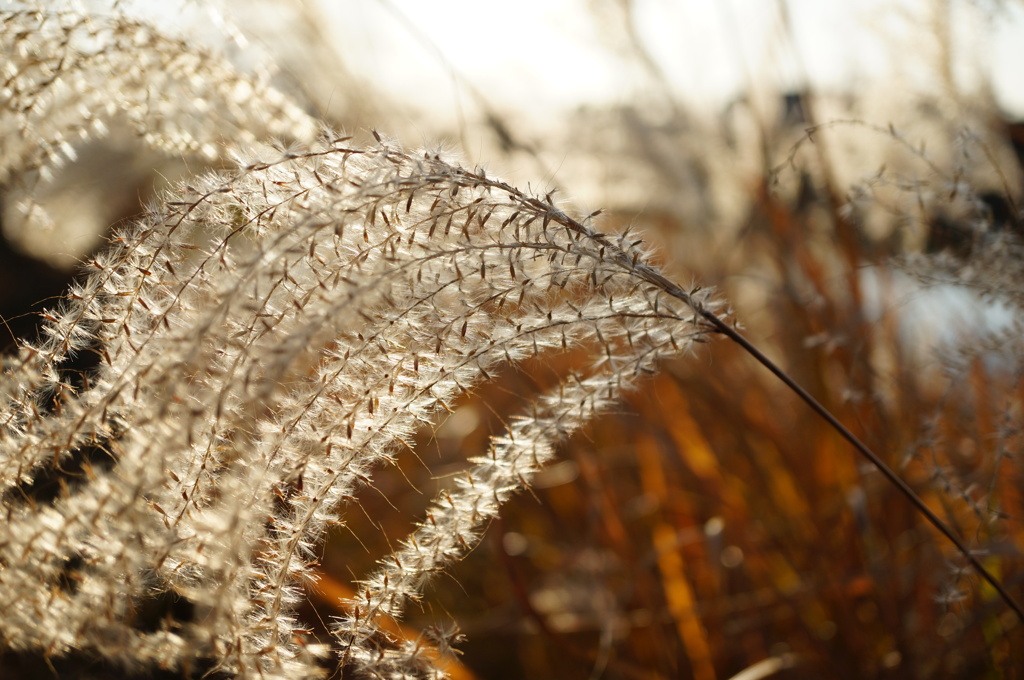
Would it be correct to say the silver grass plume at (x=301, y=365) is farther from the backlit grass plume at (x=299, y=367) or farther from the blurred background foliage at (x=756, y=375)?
the blurred background foliage at (x=756, y=375)

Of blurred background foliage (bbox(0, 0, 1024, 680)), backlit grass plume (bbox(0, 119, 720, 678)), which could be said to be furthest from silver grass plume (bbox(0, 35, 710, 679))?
blurred background foliage (bbox(0, 0, 1024, 680))

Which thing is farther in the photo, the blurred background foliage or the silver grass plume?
the blurred background foliage

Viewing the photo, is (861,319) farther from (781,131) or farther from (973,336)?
(781,131)

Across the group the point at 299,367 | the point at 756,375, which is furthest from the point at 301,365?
the point at 756,375

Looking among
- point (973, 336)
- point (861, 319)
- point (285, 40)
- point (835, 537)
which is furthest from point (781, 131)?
point (285, 40)

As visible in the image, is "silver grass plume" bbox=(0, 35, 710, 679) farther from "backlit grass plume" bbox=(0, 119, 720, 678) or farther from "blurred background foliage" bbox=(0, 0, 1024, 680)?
"blurred background foliage" bbox=(0, 0, 1024, 680)

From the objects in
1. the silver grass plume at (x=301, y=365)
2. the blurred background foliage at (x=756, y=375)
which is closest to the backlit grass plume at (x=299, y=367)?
the silver grass plume at (x=301, y=365)

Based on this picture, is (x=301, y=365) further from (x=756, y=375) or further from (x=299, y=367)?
(x=756, y=375)
